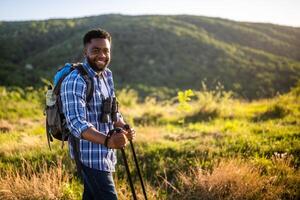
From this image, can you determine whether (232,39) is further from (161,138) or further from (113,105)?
(113,105)

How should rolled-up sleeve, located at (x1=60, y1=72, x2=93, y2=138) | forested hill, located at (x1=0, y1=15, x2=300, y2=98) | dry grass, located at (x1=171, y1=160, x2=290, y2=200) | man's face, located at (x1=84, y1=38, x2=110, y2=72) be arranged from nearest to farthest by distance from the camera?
rolled-up sleeve, located at (x1=60, y1=72, x2=93, y2=138), man's face, located at (x1=84, y1=38, x2=110, y2=72), dry grass, located at (x1=171, y1=160, x2=290, y2=200), forested hill, located at (x1=0, y1=15, x2=300, y2=98)

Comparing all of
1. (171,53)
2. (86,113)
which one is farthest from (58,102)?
(171,53)

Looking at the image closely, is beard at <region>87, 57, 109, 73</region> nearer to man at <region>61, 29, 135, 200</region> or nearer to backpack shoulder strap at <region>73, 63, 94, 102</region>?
man at <region>61, 29, 135, 200</region>

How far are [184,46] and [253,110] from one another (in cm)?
2438

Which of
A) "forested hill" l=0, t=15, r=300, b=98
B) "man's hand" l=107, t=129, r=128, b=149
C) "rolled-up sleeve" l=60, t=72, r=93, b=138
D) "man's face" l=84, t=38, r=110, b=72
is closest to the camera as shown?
"man's hand" l=107, t=129, r=128, b=149

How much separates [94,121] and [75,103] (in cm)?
29

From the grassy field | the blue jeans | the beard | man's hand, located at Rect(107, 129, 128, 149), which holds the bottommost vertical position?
the grassy field

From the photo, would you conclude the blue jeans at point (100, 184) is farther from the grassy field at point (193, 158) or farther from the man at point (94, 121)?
the grassy field at point (193, 158)

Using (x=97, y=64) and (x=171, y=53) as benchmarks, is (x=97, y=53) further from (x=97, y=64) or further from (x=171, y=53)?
(x=171, y=53)

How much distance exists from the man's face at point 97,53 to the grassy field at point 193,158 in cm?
215

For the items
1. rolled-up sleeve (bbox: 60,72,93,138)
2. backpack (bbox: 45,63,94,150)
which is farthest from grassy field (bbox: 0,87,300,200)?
rolled-up sleeve (bbox: 60,72,93,138)

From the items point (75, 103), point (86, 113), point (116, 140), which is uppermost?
point (75, 103)

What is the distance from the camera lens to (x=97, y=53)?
3.07 metres

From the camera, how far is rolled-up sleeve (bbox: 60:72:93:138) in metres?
2.73
